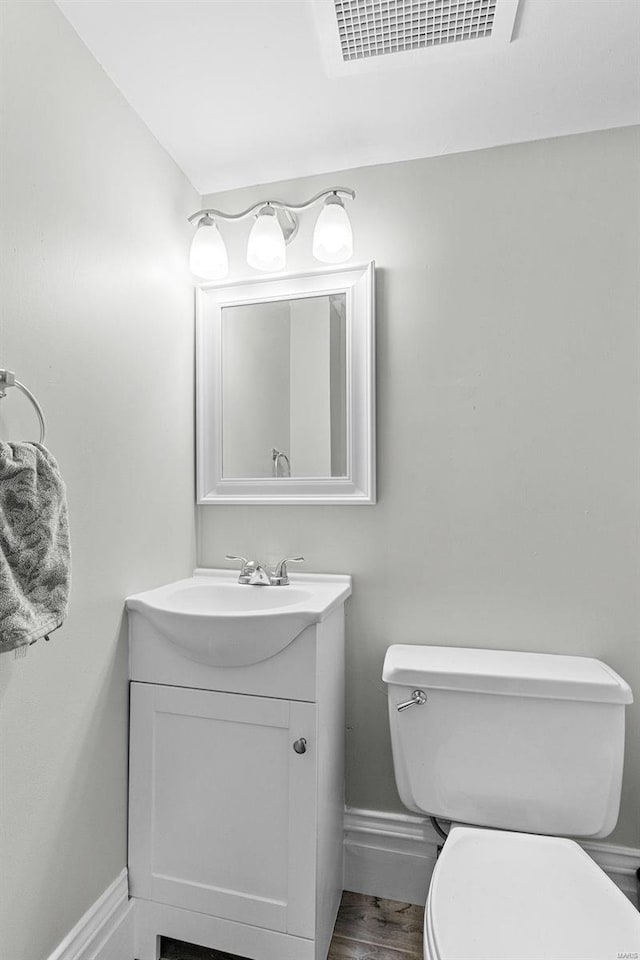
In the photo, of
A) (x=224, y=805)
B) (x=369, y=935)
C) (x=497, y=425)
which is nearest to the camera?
(x=224, y=805)

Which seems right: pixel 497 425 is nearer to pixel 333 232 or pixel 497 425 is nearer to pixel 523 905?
pixel 333 232

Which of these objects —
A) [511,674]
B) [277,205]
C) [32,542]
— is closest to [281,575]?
[511,674]


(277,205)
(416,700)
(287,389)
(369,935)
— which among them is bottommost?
(369,935)

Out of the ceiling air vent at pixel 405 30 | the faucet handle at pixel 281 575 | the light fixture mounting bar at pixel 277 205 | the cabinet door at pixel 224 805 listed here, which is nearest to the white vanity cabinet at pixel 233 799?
the cabinet door at pixel 224 805

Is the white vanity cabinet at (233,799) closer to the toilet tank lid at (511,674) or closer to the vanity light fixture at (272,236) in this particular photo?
the toilet tank lid at (511,674)

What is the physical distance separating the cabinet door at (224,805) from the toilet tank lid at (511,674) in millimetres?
287

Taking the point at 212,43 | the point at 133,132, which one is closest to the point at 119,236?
the point at 133,132

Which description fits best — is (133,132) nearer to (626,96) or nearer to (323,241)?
(323,241)

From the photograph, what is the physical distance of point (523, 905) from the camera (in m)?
1.01

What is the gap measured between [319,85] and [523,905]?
187 cm

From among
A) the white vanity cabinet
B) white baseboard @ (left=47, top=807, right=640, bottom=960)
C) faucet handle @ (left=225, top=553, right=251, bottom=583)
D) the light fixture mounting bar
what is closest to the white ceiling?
the light fixture mounting bar

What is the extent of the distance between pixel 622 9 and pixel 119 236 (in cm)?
125

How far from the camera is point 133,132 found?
147 cm

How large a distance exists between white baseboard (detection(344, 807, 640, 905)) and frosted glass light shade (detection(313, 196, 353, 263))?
1644 mm
